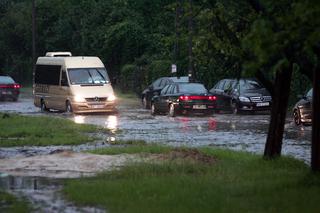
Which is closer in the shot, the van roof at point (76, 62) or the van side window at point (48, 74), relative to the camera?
the van roof at point (76, 62)

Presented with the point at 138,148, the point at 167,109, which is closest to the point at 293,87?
the point at 167,109

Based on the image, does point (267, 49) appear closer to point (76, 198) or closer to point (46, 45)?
point (76, 198)

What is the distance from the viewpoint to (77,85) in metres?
30.8

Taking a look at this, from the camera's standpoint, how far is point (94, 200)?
32.1 feet

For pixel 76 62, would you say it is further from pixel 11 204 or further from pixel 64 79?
pixel 11 204

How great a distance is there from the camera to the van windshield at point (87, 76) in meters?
31.1

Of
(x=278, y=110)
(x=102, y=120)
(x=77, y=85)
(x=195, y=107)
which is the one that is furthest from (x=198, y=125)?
(x=278, y=110)

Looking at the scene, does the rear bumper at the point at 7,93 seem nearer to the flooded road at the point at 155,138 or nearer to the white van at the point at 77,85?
the white van at the point at 77,85

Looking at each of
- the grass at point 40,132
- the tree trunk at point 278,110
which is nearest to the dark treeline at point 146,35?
the tree trunk at point 278,110

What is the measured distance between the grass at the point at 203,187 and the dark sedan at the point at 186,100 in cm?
1608

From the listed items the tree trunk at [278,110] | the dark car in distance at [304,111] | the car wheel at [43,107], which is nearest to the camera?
the tree trunk at [278,110]

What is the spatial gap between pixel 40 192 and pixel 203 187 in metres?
2.44

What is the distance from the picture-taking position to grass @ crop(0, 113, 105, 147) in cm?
1844

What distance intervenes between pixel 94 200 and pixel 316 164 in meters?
3.34
